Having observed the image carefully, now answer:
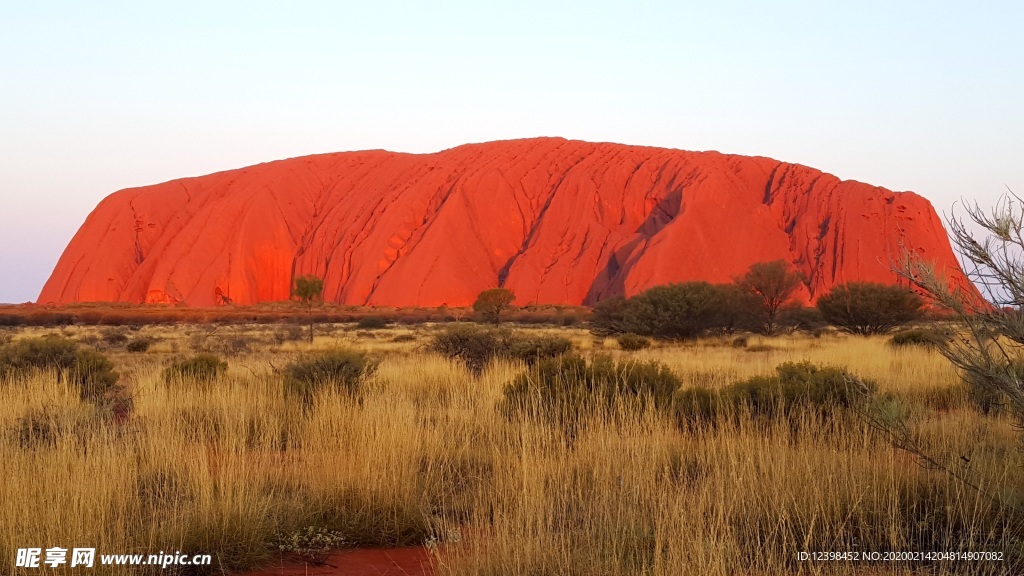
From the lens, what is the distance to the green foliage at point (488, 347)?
13828 millimetres

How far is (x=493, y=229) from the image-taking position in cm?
6738

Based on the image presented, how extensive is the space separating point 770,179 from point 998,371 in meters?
70.5

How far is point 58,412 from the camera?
7.17 m

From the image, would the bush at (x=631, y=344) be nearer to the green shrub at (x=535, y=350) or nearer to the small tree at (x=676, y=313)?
the small tree at (x=676, y=313)

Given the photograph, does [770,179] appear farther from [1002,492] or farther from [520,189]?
[1002,492]

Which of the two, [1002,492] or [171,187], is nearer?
[1002,492]

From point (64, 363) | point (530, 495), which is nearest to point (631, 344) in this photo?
point (64, 363)

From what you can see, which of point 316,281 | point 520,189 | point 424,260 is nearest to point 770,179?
point 520,189

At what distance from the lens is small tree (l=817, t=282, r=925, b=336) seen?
26.5 meters

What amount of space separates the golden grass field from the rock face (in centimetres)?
5108

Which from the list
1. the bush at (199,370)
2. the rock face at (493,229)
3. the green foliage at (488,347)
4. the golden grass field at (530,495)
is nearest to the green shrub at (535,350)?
the green foliage at (488,347)

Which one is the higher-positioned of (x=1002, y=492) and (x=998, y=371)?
(x=998, y=371)

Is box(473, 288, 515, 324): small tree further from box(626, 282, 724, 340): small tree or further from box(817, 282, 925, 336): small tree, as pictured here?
box(817, 282, 925, 336): small tree

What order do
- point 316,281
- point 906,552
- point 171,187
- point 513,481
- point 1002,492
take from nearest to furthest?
point 906,552 → point 1002,492 → point 513,481 → point 316,281 → point 171,187
